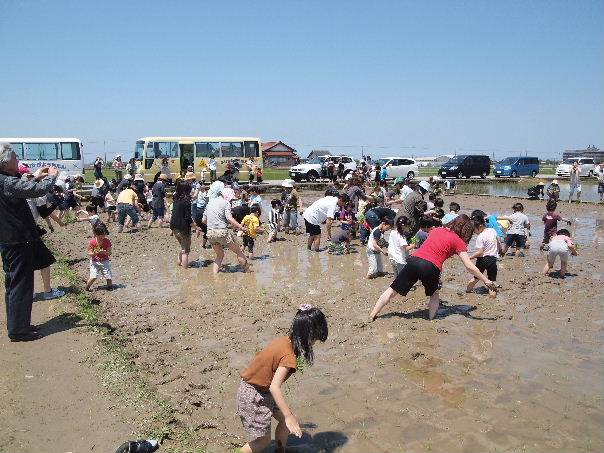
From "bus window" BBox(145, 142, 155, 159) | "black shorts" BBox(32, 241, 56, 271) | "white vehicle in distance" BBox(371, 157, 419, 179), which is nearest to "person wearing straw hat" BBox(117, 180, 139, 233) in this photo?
"black shorts" BBox(32, 241, 56, 271)

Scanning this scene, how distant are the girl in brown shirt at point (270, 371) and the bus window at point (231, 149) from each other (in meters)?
25.7

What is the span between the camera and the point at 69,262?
10.7 meters

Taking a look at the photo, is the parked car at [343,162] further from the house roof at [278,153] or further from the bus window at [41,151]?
the house roof at [278,153]

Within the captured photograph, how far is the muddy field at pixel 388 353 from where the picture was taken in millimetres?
4242

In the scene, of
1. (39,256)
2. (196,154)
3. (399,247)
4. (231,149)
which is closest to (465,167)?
(231,149)

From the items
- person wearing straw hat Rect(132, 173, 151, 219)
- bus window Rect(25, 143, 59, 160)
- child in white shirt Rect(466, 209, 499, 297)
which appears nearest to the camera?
child in white shirt Rect(466, 209, 499, 297)

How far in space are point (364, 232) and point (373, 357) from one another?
7132 mm

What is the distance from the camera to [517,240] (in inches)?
436

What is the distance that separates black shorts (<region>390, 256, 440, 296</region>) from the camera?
6.46 m

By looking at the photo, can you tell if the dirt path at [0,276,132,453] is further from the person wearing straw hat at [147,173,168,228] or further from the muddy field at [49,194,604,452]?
the person wearing straw hat at [147,173,168,228]

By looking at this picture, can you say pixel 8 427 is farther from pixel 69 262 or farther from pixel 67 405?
pixel 69 262

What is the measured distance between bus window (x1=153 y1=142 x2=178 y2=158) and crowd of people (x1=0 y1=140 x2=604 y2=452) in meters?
11.3

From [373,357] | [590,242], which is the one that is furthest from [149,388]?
[590,242]

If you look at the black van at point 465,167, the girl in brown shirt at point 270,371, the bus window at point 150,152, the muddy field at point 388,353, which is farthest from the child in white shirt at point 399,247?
the black van at point 465,167
